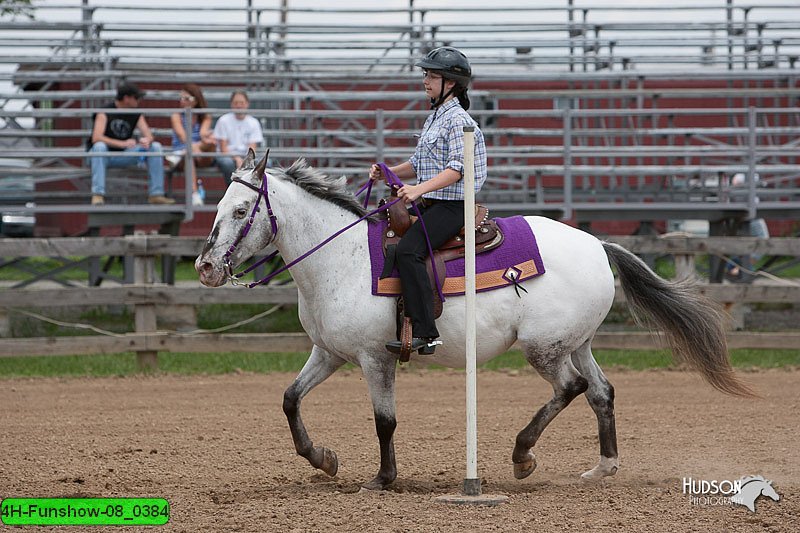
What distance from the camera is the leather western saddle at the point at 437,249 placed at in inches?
242

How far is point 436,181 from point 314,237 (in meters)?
0.90

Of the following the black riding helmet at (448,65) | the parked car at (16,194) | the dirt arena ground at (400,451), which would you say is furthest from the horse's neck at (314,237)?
the parked car at (16,194)

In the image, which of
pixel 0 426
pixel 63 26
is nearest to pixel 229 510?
pixel 0 426

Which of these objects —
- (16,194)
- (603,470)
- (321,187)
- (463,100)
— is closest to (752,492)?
(603,470)

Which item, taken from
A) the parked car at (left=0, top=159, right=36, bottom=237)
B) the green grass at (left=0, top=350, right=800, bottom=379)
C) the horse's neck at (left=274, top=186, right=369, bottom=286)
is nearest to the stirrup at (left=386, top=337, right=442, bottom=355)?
the horse's neck at (left=274, top=186, right=369, bottom=286)

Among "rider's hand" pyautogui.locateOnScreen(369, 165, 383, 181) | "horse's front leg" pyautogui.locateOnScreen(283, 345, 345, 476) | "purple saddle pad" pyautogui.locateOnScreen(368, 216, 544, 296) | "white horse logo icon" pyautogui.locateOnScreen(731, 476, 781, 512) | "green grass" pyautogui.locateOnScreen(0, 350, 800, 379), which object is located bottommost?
"green grass" pyautogui.locateOnScreen(0, 350, 800, 379)

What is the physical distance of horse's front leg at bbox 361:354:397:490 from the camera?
619 cm

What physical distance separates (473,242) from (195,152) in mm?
7650

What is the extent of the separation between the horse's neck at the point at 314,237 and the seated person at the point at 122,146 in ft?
21.6

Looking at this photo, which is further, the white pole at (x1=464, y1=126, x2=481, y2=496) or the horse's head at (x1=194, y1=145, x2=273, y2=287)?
the horse's head at (x1=194, y1=145, x2=273, y2=287)

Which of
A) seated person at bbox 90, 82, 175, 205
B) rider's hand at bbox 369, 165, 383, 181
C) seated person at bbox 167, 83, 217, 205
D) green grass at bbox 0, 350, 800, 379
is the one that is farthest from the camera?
seated person at bbox 167, 83, 217, 205

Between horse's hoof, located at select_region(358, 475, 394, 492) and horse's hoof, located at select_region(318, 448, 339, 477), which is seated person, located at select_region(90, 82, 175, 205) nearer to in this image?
horse's hoof, located at select_region(318, 448, 339, 477)

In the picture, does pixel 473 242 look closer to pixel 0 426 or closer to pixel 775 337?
pixel 0 426

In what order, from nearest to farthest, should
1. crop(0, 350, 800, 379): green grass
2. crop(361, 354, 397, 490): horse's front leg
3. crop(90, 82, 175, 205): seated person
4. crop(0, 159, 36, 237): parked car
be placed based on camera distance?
crop(361, 354, 397, 490): horse's front leg, crop(0, 350, 800, 379): green grass, crop(90, 82, 175, 205): seated person, crop(0, 159, 36, 237): parked car
